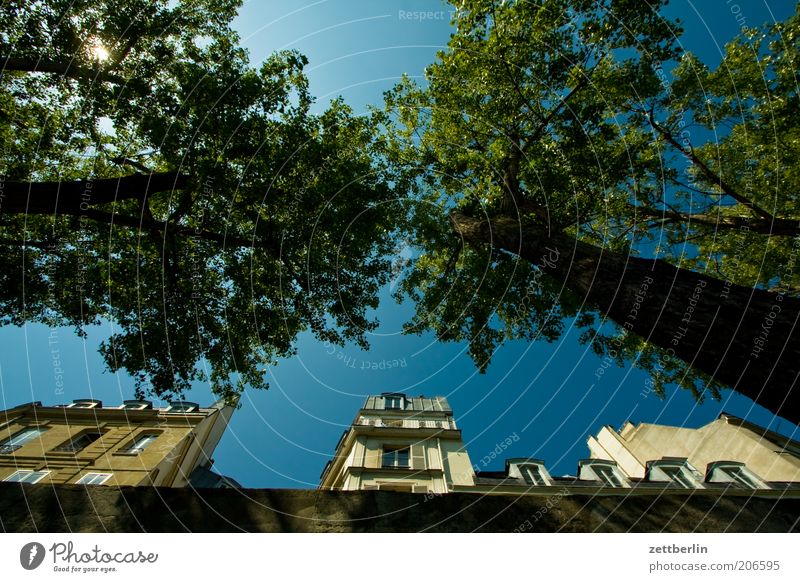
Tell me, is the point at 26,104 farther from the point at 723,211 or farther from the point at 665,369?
the point at 723,211

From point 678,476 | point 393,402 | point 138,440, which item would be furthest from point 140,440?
point 678,476

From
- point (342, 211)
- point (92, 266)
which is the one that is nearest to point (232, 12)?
point (342, 211)

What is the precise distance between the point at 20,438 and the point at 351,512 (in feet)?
90.7

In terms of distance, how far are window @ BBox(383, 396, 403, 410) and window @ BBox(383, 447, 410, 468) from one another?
497 cm

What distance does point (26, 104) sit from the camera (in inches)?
496

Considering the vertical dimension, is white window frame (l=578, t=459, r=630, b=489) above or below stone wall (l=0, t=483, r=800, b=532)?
below

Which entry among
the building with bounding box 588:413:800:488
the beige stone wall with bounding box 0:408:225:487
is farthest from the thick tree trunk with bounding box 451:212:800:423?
the beige stone wall with bounding box 0:408:225:487

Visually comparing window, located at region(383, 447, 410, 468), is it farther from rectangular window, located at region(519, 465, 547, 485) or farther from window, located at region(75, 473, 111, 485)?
window, located at region(75, 473, 111, 485)

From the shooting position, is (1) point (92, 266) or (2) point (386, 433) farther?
(2) point (386, 433)

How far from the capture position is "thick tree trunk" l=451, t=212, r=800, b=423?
2648mm

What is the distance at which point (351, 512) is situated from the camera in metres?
2.71

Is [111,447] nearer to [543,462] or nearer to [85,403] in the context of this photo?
[85,403]
